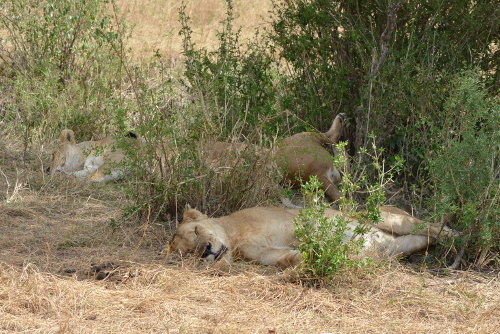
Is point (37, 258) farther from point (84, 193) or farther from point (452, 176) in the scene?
point (452, 176)

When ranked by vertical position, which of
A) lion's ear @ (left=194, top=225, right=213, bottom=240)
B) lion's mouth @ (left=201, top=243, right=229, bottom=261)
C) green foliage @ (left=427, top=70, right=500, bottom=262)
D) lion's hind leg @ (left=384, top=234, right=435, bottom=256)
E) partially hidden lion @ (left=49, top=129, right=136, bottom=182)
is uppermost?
green foliage @ (left=427, top=70, right=500, bottom=262)

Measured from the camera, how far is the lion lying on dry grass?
5.21m

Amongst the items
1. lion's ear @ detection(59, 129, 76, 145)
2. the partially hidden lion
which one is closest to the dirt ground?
the partially hidden lion

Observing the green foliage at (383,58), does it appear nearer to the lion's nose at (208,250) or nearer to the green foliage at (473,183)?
the green foliage at (473,183)

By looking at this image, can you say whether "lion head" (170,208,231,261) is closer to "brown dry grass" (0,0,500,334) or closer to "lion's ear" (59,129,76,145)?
"brown dry grass" (0,0,500,334)

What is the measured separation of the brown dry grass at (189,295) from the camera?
13.5 ft

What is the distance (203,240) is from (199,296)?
694 millimetres

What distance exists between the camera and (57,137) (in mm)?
9805

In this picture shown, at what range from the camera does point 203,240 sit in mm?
5188

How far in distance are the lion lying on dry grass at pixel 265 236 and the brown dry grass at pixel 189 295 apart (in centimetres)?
14

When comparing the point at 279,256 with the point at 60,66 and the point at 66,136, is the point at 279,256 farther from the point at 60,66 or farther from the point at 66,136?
the point at 60,66

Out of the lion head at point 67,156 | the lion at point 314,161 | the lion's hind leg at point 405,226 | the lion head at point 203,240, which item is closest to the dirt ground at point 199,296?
the lion head at point 203,240

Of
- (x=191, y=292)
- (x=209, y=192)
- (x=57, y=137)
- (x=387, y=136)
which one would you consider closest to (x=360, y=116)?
(x=387, y=136)

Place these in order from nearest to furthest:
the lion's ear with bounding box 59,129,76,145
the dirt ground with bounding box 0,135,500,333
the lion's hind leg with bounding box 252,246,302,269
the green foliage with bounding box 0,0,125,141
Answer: the dirt ground with bounding box 0,135,500,333 → the lion's hind leg with bounding box 252,246,302,269 → the lion's ear with bounding box 59,129,76,145 → the green foliage with bounding box 0,0,125,141
